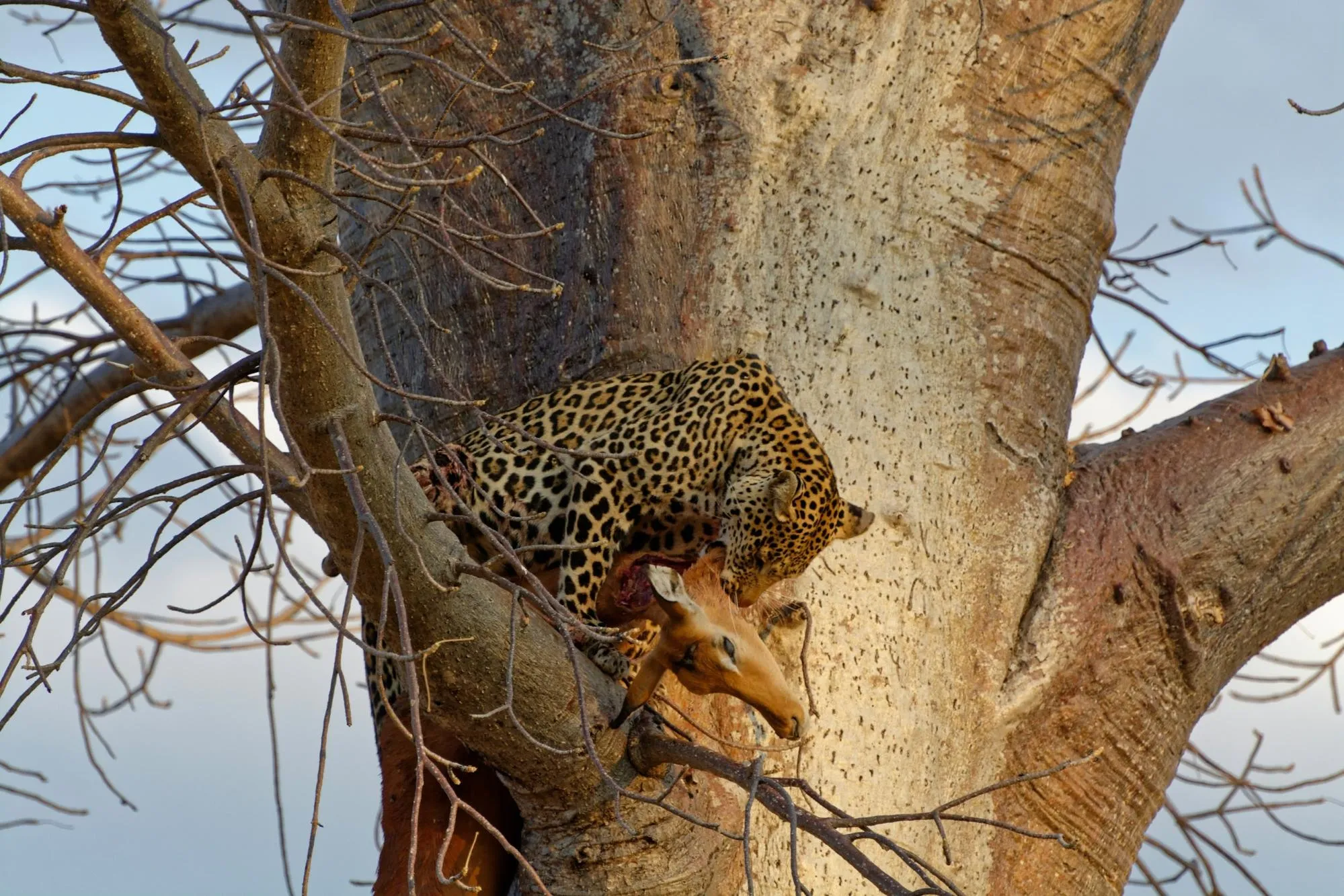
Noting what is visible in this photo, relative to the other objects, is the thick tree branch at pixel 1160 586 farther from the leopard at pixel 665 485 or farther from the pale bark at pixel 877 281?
the leopard at pixel 665 485

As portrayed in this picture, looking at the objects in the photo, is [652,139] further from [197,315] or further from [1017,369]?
[197,315]

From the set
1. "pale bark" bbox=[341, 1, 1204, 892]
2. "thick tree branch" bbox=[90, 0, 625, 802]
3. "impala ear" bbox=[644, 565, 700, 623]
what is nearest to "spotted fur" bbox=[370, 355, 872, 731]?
"pale bark" bbox=[341, 1, 1204, 892]

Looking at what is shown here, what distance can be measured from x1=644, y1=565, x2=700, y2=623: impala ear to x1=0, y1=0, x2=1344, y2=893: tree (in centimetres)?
36

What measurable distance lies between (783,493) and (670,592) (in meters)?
0.67

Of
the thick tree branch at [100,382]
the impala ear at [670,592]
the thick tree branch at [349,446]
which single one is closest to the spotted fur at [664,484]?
the thick tree branch at [349,446]

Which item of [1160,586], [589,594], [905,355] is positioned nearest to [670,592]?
[589,594]

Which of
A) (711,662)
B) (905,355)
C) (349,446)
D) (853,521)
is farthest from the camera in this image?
(905,355)

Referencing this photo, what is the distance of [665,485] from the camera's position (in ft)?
11.9

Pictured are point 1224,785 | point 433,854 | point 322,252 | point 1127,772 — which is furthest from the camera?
point 1224,785

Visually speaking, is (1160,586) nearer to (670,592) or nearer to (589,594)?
(589,594)

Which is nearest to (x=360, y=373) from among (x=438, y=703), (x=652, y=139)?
(x=438, y=703)

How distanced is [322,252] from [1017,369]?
2114 mm

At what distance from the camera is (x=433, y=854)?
3352 mm

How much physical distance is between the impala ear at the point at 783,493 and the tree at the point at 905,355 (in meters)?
0.29
